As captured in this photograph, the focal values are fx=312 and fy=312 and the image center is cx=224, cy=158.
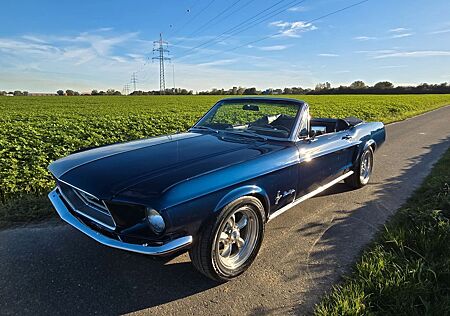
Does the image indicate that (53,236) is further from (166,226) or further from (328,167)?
(328,167)

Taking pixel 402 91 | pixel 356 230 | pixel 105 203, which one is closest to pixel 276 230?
pixel 356 230

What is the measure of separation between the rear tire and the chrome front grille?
364cm

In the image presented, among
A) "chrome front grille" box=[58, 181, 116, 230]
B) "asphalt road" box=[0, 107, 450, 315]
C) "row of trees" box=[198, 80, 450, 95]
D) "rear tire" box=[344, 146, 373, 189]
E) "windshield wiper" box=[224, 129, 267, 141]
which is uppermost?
"row of trees" box=[198, 80, 450, 95]

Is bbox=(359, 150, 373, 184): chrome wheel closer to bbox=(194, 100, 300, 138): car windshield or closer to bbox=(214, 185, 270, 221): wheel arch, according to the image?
→ bbox=(194, 100, 300, 138): car windshield

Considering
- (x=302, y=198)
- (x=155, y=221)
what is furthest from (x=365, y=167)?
(x=155, y=221)

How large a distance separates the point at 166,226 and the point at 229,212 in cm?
54

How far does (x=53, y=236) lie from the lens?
3250 mm

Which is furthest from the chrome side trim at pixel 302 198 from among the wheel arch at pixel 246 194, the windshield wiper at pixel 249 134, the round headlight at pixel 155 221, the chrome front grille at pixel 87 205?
the chrome front grille at pixel 87 205

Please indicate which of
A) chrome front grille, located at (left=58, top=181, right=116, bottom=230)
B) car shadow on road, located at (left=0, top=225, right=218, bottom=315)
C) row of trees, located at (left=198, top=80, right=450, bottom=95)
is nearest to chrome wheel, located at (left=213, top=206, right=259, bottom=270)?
car shadow on road, located at (left=0, top=225, right=218, bottom=315)

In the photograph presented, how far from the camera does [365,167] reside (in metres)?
5.05

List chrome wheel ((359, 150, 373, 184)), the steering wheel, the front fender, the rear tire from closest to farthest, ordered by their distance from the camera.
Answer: the front fender, the steering wheel, the rear tire, chrome wheel ((359, 150, 373, 184))

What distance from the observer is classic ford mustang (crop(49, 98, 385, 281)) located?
215cm

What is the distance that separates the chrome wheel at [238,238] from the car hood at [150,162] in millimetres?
489

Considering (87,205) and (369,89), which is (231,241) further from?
(369,89)
